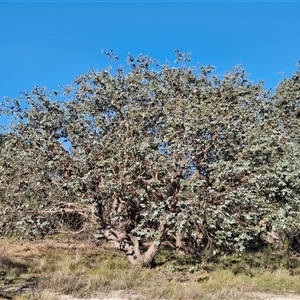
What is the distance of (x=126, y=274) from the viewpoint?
1066cm

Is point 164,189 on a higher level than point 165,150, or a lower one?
lower

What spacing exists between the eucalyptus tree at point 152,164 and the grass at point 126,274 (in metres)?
0.92

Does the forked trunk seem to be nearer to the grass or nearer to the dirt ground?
the grass

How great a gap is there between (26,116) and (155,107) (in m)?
4.18

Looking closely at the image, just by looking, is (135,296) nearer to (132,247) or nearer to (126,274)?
(126,274)

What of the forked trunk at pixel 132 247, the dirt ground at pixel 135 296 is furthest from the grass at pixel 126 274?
the forked trunk at pixel 132 247

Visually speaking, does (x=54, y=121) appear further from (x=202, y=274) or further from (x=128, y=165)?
(x=202, y=274)

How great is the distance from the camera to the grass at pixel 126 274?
8.64m

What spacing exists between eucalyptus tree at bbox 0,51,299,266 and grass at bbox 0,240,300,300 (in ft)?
3.01

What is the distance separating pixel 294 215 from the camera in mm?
10047

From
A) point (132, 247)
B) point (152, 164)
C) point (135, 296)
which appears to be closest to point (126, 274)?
point (132, 247)

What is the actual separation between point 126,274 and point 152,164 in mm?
3366

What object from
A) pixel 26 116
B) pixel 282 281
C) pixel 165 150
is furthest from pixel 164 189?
pixel 26 116

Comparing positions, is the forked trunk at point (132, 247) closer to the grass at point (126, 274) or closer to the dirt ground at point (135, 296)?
the grass at point (126, 274)
